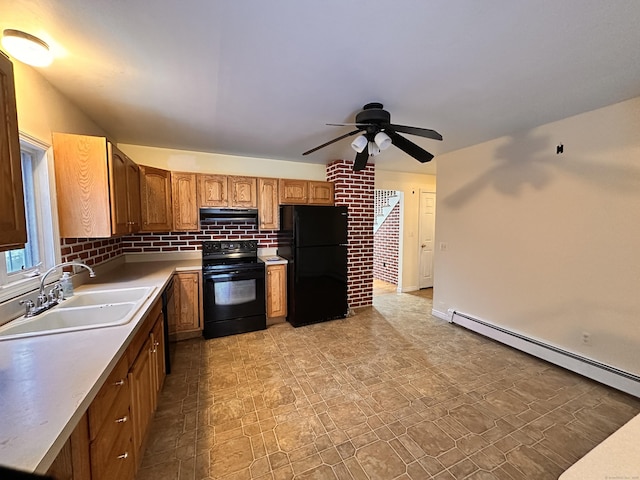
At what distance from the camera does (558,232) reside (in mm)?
2656

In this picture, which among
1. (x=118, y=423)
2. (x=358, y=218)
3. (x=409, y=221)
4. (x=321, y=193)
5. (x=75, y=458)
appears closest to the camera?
(x=75, y=458)

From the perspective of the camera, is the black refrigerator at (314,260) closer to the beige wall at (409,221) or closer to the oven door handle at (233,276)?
the oven door handle at (233,276)

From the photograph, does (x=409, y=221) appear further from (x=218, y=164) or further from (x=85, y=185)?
(x=85, y=185)

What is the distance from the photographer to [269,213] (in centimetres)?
389

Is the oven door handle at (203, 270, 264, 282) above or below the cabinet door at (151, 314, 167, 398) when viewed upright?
above

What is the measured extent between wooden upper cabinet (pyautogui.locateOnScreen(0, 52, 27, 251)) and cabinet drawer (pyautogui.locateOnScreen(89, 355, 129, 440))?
2.19 ft

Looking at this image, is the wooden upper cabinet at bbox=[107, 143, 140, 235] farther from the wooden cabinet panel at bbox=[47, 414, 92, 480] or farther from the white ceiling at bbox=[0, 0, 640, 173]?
the wooden cabinet panel at bbox=[47, 414, 92, 480]

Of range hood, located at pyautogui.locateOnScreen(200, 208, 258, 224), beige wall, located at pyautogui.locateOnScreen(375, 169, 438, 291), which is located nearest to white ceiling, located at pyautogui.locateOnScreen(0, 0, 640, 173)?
range hood, located at pyautogui.locateOnScreen(200, 208, 258, 224)

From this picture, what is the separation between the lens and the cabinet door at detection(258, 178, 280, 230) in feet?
12.6

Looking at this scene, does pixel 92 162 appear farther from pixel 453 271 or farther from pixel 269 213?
pixel 453 271

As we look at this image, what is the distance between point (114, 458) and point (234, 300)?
88.7 inches

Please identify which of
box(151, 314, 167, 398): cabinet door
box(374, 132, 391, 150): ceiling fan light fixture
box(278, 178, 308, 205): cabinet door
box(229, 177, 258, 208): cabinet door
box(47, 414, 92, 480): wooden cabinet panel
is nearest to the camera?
box(47, 414, 92, 480): wooden cabinet panel

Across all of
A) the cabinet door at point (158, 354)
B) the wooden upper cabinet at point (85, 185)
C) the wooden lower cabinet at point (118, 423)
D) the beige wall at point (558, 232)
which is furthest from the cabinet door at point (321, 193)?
the wooden lower cabinet at point (118, 423)

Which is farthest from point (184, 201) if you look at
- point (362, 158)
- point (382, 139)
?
point (382, 139)
